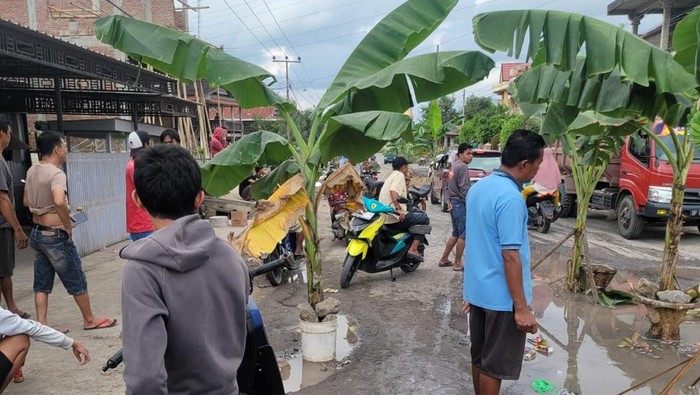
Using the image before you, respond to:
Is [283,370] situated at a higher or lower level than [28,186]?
lower

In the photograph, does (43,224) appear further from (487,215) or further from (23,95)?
(23,95)

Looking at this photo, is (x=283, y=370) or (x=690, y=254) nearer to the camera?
(x=283, y=370)

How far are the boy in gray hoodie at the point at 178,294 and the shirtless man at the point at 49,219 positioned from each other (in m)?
3.24

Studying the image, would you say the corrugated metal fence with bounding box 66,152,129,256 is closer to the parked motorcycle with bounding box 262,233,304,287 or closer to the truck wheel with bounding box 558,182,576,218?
the parked motorcycle with bounding box 262,233,304,287

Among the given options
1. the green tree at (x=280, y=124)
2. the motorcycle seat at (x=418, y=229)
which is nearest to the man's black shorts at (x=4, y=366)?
the motorcycle seat at (x=418, y=229)

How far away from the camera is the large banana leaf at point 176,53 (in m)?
3.87

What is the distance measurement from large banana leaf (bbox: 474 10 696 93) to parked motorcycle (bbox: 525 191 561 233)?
22.4 ft

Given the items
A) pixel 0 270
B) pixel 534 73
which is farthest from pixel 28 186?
pixel 534 73

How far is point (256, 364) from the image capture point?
2.02m

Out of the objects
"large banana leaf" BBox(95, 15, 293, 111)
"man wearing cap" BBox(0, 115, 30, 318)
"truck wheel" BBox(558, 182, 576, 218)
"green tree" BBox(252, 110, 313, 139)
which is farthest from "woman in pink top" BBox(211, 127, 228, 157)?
"green tree" BBox(252, 110, 313, 139)

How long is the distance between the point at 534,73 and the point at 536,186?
22.1 feet

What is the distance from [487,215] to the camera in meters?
2.92

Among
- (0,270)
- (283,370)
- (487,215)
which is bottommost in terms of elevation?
(283,370)

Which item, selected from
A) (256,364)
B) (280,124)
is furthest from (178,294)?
(280,124)
